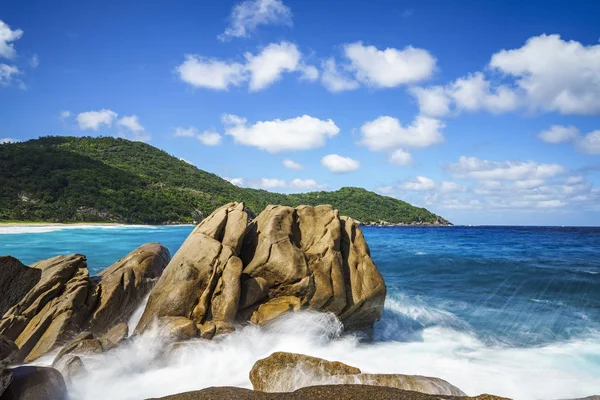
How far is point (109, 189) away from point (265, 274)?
80191 millimetres

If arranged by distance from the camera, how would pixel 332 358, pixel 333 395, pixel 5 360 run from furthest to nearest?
pixel 332 358 < pixel 5 360 < pixel 333 395

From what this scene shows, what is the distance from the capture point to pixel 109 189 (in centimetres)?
8231

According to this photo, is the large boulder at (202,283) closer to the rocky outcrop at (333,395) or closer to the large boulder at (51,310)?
the large boulder at (51,310)

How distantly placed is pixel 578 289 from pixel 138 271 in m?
23.3

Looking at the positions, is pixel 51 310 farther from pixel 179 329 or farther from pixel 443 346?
pixel 443 346

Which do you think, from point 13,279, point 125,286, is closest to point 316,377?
point 13,279

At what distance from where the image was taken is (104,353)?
9.55 metres

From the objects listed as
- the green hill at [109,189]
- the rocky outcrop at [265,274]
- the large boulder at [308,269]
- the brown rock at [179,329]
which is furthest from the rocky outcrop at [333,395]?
the green hill at [109,189]

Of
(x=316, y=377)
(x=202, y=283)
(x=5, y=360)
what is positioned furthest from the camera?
(x=202, y=283)

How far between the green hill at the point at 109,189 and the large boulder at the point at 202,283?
64.6m

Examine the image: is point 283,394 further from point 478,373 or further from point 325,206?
point 325,206

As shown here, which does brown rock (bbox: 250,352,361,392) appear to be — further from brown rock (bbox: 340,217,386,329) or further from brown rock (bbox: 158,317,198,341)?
brown rock (bbox: 340,217,386,329)

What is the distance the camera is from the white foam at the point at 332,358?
881 centimetres

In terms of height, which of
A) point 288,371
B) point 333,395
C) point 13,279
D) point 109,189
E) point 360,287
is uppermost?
point 109,189
